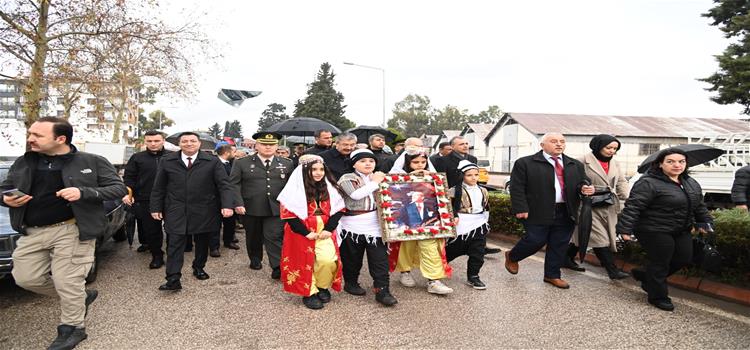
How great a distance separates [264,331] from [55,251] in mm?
1665

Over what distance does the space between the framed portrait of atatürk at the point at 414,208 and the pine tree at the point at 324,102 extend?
156 ft

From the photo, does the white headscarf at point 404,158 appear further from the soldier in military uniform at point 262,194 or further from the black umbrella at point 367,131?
the black umbrella at point 367,131

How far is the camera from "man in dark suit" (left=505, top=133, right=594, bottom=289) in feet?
16.4

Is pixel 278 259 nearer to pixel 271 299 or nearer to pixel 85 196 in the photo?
pixel 271 299

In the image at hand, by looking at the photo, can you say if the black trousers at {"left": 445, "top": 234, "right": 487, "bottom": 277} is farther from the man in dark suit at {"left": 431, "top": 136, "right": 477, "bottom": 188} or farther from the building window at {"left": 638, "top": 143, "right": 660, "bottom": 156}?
the building window at {"left": 638, "top": 143, "right": 660, "bottom": 156}

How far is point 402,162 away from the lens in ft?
16.7

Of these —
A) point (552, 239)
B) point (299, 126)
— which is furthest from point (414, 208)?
point (299, 126)

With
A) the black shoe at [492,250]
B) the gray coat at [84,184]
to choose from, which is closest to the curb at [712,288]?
the black shoe at [492,250]

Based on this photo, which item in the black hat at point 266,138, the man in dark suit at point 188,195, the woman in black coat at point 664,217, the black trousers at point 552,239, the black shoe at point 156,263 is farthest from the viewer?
the black shoe at point 156,263

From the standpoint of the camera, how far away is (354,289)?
4770mm

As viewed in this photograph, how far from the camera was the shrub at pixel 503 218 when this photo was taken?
25.0 feet

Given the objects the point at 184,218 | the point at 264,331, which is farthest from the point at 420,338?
the point at 184,218

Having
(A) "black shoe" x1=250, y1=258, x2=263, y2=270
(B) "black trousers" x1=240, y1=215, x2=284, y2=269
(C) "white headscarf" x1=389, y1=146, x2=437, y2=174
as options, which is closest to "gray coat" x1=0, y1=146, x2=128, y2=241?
(B) "black trousers" x1=240, y1=215, x2=284, y2=269

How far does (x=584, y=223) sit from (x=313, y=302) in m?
3.06
